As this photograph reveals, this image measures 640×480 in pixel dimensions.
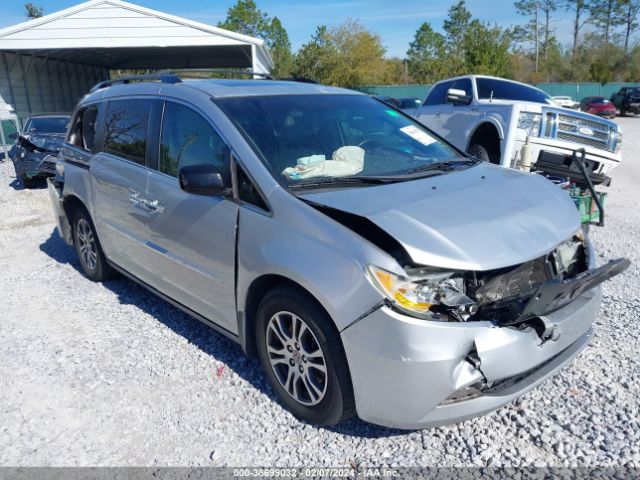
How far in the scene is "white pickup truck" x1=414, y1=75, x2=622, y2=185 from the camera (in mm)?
7949

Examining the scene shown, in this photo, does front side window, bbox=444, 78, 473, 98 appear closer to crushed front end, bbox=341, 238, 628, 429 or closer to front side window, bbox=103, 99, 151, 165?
front side window, bbox=103, 99, 151, 165

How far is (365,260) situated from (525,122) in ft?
21.6

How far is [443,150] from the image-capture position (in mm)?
→ 3990

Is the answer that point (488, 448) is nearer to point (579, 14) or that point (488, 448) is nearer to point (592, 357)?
point (592, 357)

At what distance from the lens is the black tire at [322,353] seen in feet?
8.78

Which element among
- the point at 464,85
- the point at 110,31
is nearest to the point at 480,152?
the point at 464,85

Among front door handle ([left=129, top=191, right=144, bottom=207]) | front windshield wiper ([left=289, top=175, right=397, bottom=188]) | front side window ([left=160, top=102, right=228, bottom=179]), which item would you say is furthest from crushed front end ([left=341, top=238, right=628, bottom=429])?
front door handle ([left=129, top=191, right=144, bottom=207])

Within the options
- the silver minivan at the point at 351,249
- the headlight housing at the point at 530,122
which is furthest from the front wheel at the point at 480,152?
the silver minivan at the point at 351,249

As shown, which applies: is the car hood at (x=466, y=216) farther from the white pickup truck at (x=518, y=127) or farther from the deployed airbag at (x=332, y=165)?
the white pickup truck at (x=518, y=127)

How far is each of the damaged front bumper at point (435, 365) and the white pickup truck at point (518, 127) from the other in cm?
515

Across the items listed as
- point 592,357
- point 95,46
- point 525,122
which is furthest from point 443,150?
point 95,46

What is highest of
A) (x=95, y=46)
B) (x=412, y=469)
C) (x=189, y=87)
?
(x=95, y=46)

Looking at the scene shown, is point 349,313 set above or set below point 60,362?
above

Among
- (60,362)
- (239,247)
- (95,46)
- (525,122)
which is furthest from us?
(95,46)
